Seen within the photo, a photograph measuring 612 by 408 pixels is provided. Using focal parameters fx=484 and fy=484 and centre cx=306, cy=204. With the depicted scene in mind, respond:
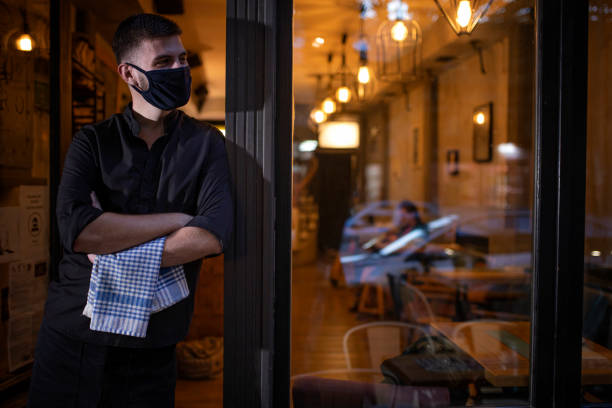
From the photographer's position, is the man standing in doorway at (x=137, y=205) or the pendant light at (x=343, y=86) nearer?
the man standing in doorway at (x=137, y=205)

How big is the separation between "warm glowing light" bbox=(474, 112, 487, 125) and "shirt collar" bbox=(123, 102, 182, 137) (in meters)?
5.54

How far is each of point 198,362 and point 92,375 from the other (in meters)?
1.95

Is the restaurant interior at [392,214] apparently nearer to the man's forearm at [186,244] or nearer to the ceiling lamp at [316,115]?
the ceiling lamp at [316,115]

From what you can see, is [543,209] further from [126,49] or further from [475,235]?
[475,235]

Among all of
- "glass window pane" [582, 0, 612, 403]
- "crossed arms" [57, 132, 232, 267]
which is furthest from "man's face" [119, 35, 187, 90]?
"glass window pane" [582, 0, 612, 403]

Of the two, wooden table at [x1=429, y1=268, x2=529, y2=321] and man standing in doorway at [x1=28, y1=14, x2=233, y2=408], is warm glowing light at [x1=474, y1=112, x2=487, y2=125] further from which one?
man standing in doorway at [x1=28, y1=14, x2=233, y2=408]

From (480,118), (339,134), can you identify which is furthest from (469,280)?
(339,134)

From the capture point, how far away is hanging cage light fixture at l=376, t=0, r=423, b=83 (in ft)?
14.1

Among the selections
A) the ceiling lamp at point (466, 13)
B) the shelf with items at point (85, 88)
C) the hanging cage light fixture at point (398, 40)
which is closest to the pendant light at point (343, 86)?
the hanging cage light fixture at point (398, 40)

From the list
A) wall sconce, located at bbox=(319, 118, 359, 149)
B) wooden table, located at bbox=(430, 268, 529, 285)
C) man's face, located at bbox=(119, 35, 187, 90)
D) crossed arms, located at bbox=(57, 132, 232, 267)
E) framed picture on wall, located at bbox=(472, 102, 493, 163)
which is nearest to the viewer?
crossed arms, located at bbox=(57, 132, 232, 267)

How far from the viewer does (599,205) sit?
9.61 ft

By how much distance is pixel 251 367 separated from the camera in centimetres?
151

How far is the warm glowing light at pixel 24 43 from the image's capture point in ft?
9.06

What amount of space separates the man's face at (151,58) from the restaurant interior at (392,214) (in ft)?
0.50
